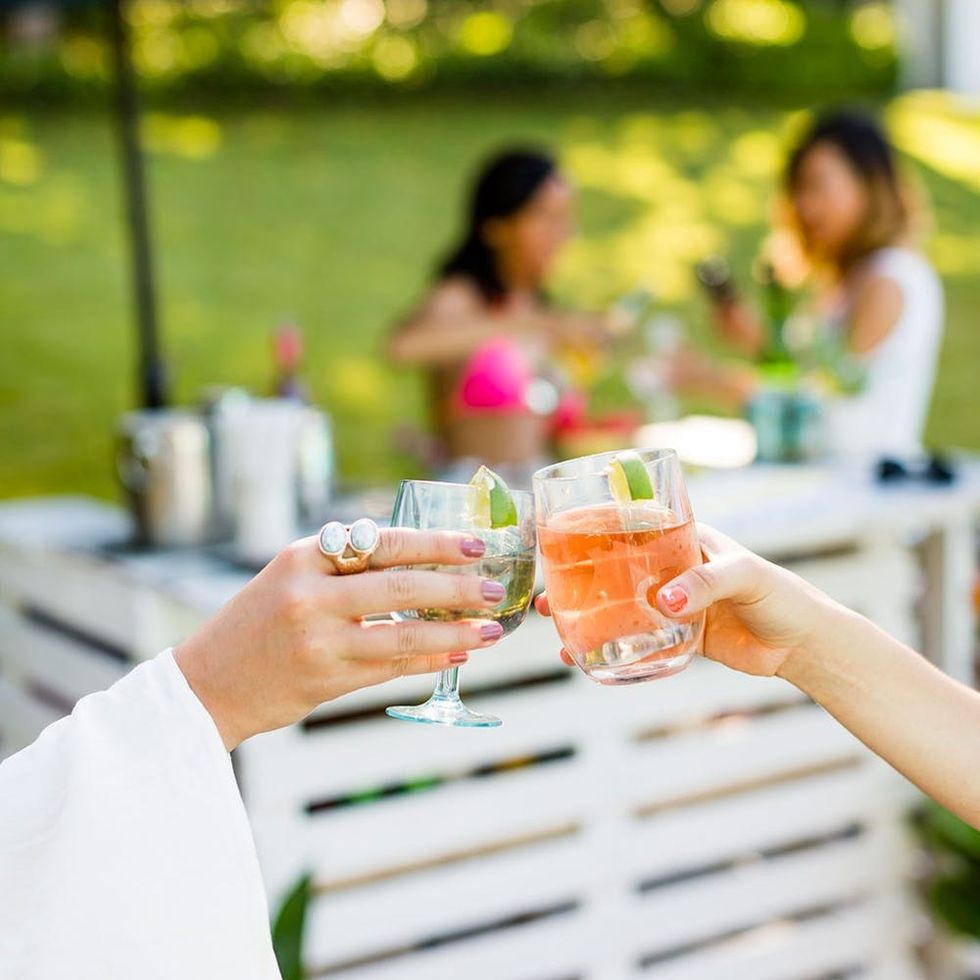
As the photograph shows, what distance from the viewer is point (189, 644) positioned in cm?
102

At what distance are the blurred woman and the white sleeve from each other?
94.0 inches

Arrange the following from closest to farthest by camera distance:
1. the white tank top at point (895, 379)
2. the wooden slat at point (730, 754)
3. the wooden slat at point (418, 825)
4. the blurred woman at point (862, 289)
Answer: the wooden slat at point (418, 825) → the wooden slat at point (730, 754) → the white tank top at point (895, 379) → the blurred woman at point (862, 289)

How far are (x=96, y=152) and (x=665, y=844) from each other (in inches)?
329

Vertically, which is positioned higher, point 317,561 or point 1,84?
point 1,84

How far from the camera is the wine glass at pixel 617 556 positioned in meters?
1.12

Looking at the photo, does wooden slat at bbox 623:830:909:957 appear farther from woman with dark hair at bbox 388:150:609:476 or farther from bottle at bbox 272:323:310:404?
woman with dark hair at bbox 388:150:609:476

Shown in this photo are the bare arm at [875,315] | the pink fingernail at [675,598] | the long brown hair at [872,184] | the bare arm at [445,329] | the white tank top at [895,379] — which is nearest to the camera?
the pink fingernail at [675,598]

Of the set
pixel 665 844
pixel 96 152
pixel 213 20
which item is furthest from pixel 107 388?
pixel 665 844

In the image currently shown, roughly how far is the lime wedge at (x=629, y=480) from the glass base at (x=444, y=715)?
201 millimetres

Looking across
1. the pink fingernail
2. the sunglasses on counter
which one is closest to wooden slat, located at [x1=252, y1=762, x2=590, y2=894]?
the sunglasses on counter

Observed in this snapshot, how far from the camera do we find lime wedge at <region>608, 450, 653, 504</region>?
1137mm

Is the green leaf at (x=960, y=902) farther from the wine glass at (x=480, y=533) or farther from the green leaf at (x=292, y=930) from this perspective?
the wine glass at (x=480, y=533)

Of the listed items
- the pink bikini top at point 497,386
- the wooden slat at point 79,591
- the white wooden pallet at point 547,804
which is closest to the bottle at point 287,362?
the pink bikini top at point 497,386

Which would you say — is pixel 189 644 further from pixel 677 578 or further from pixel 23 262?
pixel 23 262
